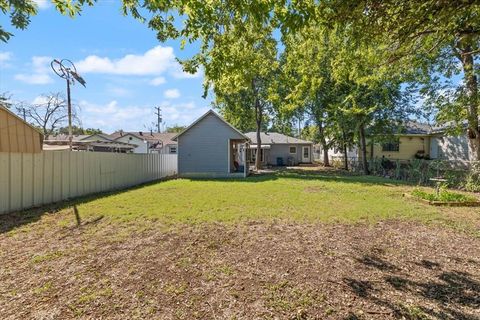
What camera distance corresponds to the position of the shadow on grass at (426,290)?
10.6 ft

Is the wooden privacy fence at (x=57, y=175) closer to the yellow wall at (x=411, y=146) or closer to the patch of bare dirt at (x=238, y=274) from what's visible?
the patch of bare dirt at (x=238, y=274)

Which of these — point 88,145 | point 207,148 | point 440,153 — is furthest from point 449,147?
point 88,145

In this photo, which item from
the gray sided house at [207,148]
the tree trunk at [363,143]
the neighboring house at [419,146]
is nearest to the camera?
the gray sided house at [207,148]

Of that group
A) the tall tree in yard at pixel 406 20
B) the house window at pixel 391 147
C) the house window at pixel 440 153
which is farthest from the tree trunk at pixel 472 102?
the house window at pixel 391 147

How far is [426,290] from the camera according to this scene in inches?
147

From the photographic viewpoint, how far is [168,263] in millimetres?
4562

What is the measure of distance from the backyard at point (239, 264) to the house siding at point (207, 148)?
456 inches

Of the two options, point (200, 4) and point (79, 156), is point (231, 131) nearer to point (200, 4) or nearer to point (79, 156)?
point (79, 156)

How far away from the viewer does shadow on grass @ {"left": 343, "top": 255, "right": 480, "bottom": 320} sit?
323 cm

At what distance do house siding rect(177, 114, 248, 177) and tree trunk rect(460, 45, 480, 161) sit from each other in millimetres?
12665

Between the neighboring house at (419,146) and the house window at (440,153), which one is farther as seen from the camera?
the house window at (440,153)

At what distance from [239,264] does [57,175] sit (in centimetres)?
829

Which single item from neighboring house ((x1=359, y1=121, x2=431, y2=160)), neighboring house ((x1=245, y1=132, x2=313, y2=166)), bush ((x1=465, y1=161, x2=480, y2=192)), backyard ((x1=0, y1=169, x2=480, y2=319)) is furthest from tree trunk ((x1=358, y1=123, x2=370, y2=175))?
backyard ((x1=0, y1=169, x2=480, y2=319))

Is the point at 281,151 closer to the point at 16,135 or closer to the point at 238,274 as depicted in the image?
the point at 16,135
